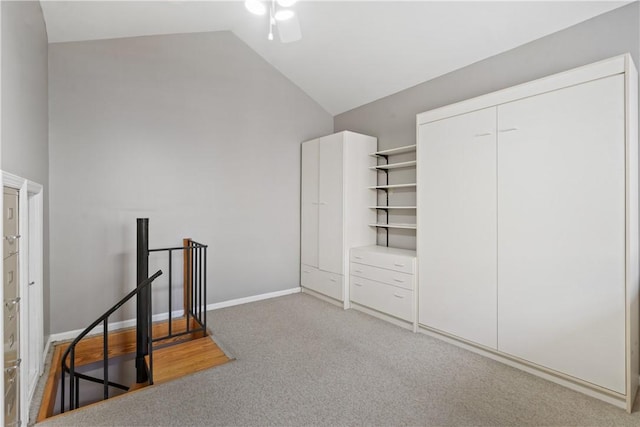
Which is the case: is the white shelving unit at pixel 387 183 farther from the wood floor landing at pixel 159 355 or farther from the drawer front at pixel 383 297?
the wood floor landing at pixel 159 355

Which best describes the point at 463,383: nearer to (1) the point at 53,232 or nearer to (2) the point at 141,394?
(2) the point at 141,394

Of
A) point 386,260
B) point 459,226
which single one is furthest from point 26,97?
point 459,226

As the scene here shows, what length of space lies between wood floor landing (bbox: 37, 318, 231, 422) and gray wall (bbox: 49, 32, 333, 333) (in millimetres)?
279

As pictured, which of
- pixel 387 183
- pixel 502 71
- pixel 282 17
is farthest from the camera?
pixel 387 183

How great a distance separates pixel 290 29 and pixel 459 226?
2177 mm

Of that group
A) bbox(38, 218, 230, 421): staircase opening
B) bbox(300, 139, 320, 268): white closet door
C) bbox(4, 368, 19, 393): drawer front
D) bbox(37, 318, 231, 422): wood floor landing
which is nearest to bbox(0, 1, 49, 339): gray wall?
bbox(37, 318, 231, 422): wood floor landing

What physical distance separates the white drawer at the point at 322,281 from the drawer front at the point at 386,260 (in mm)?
366

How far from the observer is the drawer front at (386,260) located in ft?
10.3

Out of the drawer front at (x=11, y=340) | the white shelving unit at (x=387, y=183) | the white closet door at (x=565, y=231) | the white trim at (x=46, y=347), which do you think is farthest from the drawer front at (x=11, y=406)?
the white shelving unit at (x=387, y=183)

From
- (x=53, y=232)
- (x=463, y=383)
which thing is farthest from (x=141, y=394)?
(x=463, y=383)

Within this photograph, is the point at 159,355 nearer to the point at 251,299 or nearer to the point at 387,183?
the point at 251,299

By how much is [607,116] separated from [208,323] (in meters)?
3.85

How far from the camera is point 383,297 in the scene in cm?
337

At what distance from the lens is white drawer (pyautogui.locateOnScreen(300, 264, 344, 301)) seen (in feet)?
12.6
